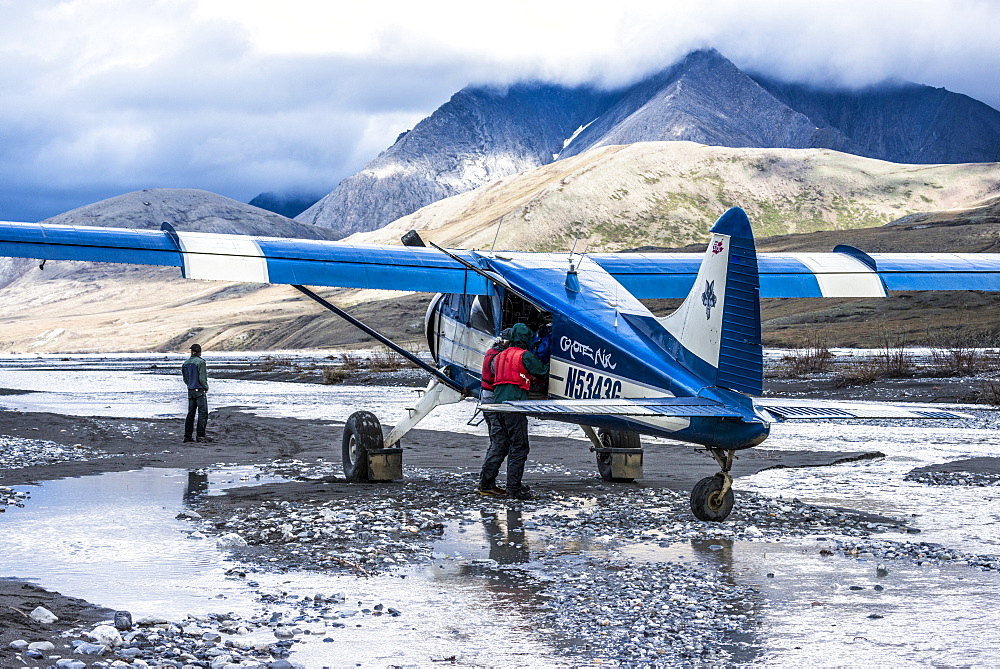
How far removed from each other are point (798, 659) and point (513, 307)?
24.6 feet

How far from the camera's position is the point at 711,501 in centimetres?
1053

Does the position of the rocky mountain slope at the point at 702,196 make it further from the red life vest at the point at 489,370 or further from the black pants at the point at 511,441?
the red life vest at the point at 489,370

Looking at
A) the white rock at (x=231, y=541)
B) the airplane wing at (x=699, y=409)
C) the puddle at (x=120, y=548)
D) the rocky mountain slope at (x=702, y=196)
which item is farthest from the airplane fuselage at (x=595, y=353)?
the rocky mountain slope at (x=702, y=196)

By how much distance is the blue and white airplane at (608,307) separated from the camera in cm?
984

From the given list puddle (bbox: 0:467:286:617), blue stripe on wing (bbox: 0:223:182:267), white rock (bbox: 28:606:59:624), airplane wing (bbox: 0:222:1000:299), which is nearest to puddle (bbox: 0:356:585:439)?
airplane wing (bbox: 0:222:1000:299)

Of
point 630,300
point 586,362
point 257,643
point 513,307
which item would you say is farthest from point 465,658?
point 513,307

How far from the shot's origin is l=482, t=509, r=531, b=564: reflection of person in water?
9266 mm

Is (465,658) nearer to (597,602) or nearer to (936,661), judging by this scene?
(597,602)

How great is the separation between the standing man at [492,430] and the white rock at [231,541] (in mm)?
3561

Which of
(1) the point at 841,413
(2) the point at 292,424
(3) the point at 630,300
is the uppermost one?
(3) the point at 630,300

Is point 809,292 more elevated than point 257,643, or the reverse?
point 809,292

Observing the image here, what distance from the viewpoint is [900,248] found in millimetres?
91000

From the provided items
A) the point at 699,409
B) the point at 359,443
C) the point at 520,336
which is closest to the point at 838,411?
the point at 699,409

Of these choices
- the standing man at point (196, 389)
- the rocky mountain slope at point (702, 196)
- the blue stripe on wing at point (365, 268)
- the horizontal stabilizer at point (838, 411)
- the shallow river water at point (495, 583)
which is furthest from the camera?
the rocky mountain slope at point (702, 196)
